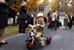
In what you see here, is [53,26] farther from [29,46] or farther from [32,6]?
[32,6]

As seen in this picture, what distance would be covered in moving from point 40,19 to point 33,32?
0.61 m

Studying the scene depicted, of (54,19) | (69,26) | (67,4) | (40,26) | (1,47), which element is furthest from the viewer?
(67,4)

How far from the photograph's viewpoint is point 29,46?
10.3m

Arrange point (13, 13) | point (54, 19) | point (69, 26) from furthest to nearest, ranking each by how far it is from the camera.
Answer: point (13, 13) → point (69, 26) → point (54, 19)

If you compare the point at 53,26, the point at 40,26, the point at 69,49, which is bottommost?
the point at 53,26

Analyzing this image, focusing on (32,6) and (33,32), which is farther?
(32,6)

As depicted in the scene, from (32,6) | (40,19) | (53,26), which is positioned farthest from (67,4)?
(40,19)

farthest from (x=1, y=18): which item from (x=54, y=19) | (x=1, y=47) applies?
(x=54, y=19)

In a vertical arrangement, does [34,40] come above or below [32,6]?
above

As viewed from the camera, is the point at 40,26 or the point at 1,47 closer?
the point at 1,47

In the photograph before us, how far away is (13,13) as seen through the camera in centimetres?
3597

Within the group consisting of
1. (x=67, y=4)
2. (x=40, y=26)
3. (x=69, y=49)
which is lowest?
(x=67, y=4)

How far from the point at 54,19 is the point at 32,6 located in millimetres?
15948

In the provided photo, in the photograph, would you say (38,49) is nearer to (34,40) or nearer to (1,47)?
(34,40)
